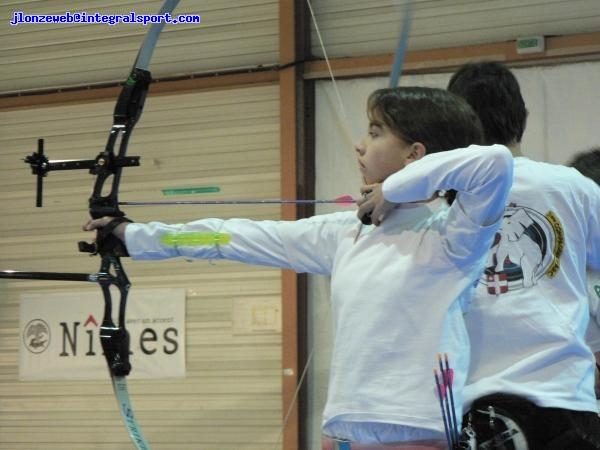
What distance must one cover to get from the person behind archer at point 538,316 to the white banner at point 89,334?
302 centimetres

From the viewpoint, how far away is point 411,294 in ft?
4.96

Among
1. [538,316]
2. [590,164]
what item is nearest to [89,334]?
[590,164]

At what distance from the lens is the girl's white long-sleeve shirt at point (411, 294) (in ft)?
4.75

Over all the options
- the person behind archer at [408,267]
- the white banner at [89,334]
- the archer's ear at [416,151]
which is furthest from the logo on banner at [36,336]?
the archer's ear at [416,151]

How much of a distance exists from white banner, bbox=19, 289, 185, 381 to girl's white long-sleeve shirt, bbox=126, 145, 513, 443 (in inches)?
121

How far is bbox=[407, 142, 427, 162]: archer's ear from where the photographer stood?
1644mm

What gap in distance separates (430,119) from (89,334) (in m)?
3.43

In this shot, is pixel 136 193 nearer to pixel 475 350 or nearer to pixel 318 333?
pixel 318 333

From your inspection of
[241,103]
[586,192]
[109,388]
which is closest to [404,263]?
[586,192]

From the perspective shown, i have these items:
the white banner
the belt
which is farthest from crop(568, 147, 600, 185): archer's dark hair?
the white banner

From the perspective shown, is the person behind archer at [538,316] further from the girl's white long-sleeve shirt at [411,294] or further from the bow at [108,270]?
the bow at [108,270]

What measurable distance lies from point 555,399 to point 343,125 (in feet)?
9.51

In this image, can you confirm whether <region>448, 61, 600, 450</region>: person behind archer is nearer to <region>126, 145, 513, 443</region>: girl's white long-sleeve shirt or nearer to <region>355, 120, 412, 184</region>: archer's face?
<region>126, 145, 513, 443</region>: girl's white long-sleeve shirt

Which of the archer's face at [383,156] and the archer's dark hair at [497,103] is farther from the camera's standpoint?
the archer's dark hair at [497,103]
